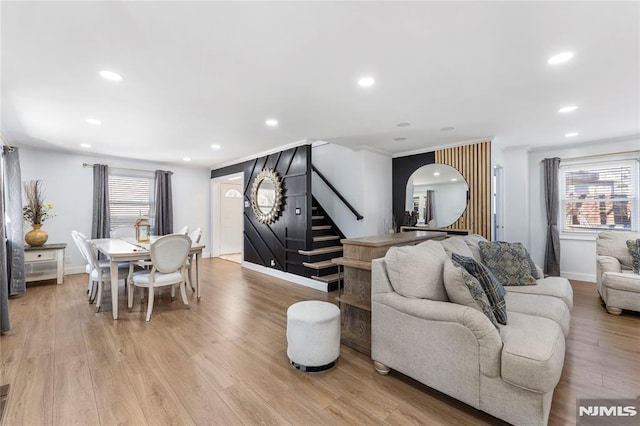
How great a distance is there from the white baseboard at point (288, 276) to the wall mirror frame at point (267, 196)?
98cm

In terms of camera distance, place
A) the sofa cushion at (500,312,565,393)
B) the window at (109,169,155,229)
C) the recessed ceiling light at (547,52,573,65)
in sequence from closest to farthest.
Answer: the sofa cushion at (500,312,565,393)
the recessed ceiling light at (547,52,573,65)
the window at (109,169,155,229)

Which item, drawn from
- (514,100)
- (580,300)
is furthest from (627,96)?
(580,300)

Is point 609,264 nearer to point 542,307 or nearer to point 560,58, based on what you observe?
point 542,307

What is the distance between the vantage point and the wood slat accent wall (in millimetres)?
4359

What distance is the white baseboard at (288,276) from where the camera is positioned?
4.45 metres

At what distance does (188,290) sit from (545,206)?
21.8 ft

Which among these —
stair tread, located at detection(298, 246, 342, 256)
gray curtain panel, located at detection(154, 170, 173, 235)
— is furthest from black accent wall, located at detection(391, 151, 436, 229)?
gray curtain panel, located at detection(154, 170, 173, 235)

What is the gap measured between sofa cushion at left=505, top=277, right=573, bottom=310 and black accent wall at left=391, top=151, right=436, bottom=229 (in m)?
2.87

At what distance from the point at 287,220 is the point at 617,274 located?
4.63m

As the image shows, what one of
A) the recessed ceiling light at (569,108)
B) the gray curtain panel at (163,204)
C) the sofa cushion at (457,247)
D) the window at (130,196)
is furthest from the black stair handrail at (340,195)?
the window at (130,196)

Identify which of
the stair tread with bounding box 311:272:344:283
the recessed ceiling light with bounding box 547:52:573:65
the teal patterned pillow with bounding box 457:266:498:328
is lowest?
the stair tread with bounding box 311:272:344:283

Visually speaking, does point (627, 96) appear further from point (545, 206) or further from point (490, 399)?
point (490, 399)

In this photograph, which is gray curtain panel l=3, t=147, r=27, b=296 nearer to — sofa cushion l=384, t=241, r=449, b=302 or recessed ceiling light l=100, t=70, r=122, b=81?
recessed ceiling light l=100, t=70, r=122, b=81

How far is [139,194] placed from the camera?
6.47m
